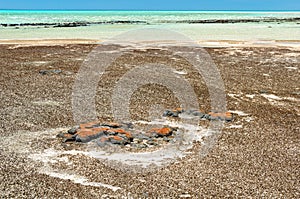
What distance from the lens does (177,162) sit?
34.9 feet

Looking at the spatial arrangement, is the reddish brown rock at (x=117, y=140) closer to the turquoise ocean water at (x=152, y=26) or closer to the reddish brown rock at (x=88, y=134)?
the reddish brown rock at (x=88, y=134)

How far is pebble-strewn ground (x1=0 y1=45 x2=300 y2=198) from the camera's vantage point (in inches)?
355

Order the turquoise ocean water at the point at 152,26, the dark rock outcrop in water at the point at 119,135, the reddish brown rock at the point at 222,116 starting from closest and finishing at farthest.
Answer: the dark rock outcrop in water at the point at 119,135, the reddish brown rock at the point at 222,116, the turquoise ocean water at the point at 152,26

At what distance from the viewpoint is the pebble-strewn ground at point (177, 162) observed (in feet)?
29.6

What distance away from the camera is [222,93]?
19469 millimetres

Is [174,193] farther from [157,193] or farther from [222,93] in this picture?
[222,93]

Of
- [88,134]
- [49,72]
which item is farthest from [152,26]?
[88,134]

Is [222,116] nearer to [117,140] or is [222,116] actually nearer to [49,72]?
[117,140]

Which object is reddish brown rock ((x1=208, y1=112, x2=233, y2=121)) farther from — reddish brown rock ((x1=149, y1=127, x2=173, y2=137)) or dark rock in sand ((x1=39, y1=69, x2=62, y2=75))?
→ dark rock in sand ((x1=39, y1=69, x2=62, y2=75))

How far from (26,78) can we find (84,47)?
17.8 m

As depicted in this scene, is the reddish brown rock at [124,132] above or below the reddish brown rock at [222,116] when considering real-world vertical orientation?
above

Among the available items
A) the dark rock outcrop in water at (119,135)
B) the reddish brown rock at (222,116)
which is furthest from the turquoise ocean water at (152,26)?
the dark rock outcrop in water at (119,135)

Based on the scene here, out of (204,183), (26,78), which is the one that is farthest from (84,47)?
(204,183)

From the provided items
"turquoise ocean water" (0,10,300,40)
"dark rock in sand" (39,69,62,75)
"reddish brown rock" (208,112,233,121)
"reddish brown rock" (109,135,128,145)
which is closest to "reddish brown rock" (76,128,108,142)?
"reddish brown rock" (109,135,128,145)
